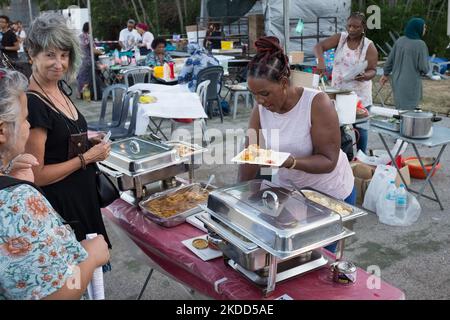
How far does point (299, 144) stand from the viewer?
5.94 ft

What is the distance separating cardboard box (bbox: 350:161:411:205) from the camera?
3.70 m

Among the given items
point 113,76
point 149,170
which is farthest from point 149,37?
point 149,170

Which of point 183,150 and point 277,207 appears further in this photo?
point 183,150

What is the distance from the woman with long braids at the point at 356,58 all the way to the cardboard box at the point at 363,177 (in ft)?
1.51

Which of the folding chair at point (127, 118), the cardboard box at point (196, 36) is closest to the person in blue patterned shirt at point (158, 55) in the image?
the folding chair at point (127, 118)

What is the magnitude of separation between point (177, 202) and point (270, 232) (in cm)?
81

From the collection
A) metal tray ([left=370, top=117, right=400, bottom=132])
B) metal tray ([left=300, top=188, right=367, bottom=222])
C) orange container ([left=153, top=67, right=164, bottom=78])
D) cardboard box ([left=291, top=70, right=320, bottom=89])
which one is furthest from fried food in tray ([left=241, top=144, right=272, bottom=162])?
orange container ([left=153, top=67, right=164, bottom=78])

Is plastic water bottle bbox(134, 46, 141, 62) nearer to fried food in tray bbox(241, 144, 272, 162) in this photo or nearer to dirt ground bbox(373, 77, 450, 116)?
dirt ground bbox(373, 77, 450, 116)

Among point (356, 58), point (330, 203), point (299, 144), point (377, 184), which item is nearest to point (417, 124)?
point (377, 184)

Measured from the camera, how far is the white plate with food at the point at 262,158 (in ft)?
5.16

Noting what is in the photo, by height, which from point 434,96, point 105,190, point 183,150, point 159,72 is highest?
point 159,72

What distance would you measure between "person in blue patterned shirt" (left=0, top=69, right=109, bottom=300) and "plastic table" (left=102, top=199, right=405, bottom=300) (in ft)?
1.50

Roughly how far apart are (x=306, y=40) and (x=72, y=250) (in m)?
12.0

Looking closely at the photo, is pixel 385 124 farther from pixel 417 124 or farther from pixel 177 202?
pixel 177 202
